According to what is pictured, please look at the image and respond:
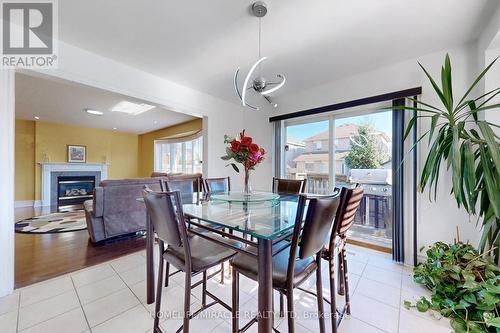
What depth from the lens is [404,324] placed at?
1499mm

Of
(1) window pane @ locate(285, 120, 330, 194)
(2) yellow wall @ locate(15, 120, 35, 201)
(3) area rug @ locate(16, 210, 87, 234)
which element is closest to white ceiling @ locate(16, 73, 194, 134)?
(2) yellow wall @ locate(15, 120, 35, 201)

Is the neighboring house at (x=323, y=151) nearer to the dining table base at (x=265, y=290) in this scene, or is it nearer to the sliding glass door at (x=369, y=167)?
the sliding glass door at (x=369, y=167)

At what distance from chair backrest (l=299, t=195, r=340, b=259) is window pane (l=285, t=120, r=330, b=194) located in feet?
7.74

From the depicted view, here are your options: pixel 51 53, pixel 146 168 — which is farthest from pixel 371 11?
pixel 146 168

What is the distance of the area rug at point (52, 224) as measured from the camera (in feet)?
11.5

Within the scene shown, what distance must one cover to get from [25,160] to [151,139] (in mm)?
3346

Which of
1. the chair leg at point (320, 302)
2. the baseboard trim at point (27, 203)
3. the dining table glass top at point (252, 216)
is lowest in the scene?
the baseboard trim at point (27, 203)

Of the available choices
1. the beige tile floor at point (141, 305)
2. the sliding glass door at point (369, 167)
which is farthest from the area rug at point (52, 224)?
the sliding glass door at point (369, 167)

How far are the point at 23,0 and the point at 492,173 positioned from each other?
3.89 meters

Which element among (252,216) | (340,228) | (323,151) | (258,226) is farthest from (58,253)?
(323,151)

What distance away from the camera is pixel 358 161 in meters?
3.03

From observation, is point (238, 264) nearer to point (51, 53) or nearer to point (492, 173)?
point (492, 173)

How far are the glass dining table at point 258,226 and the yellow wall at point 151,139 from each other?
425 centimetres

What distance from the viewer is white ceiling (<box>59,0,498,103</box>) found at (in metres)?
1.68
